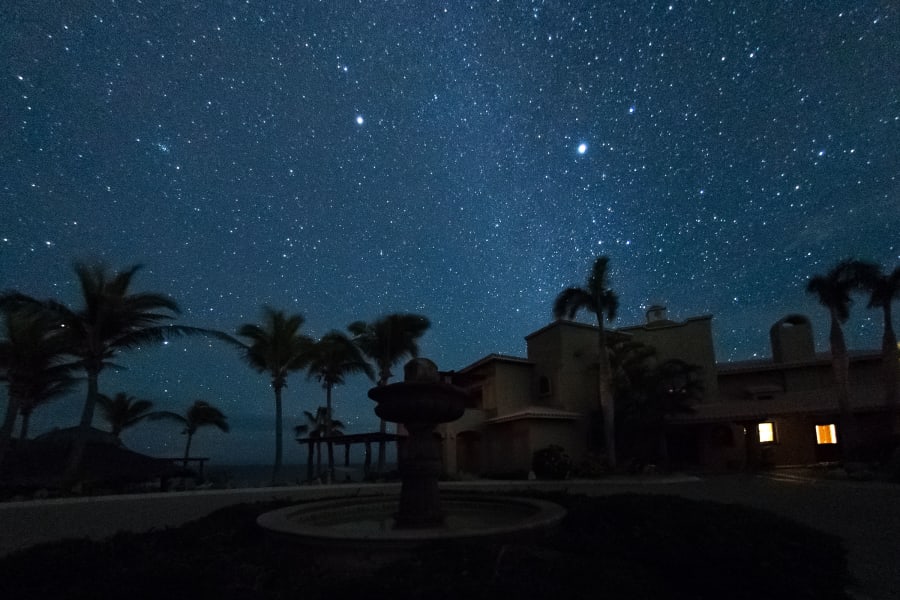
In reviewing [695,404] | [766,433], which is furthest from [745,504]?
[766,433]

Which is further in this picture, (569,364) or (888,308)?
(569,364)

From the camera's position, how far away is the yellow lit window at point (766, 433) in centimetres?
2622

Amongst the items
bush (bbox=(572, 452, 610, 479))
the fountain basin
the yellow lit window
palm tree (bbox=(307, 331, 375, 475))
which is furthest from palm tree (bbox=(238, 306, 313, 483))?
the yellow lit window

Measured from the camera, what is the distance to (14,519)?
9820mm

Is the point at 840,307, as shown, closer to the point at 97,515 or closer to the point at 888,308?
the point at 888,308

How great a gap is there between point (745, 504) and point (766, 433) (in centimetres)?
1878

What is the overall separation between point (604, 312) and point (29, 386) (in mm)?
24732

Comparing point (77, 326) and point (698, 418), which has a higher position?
point (77, 326)

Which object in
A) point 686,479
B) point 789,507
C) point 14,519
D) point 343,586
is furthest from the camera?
point 686,479

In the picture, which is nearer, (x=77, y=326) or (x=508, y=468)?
(x=77, y=326)

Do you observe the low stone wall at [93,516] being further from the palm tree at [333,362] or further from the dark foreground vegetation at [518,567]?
the palm tree at [333,362]

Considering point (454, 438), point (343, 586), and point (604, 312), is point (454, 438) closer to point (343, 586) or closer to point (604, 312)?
point (604, 312)

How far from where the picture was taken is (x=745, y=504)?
1087 centimetres

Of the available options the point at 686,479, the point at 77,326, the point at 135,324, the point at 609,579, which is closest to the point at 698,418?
the point at 686,479
